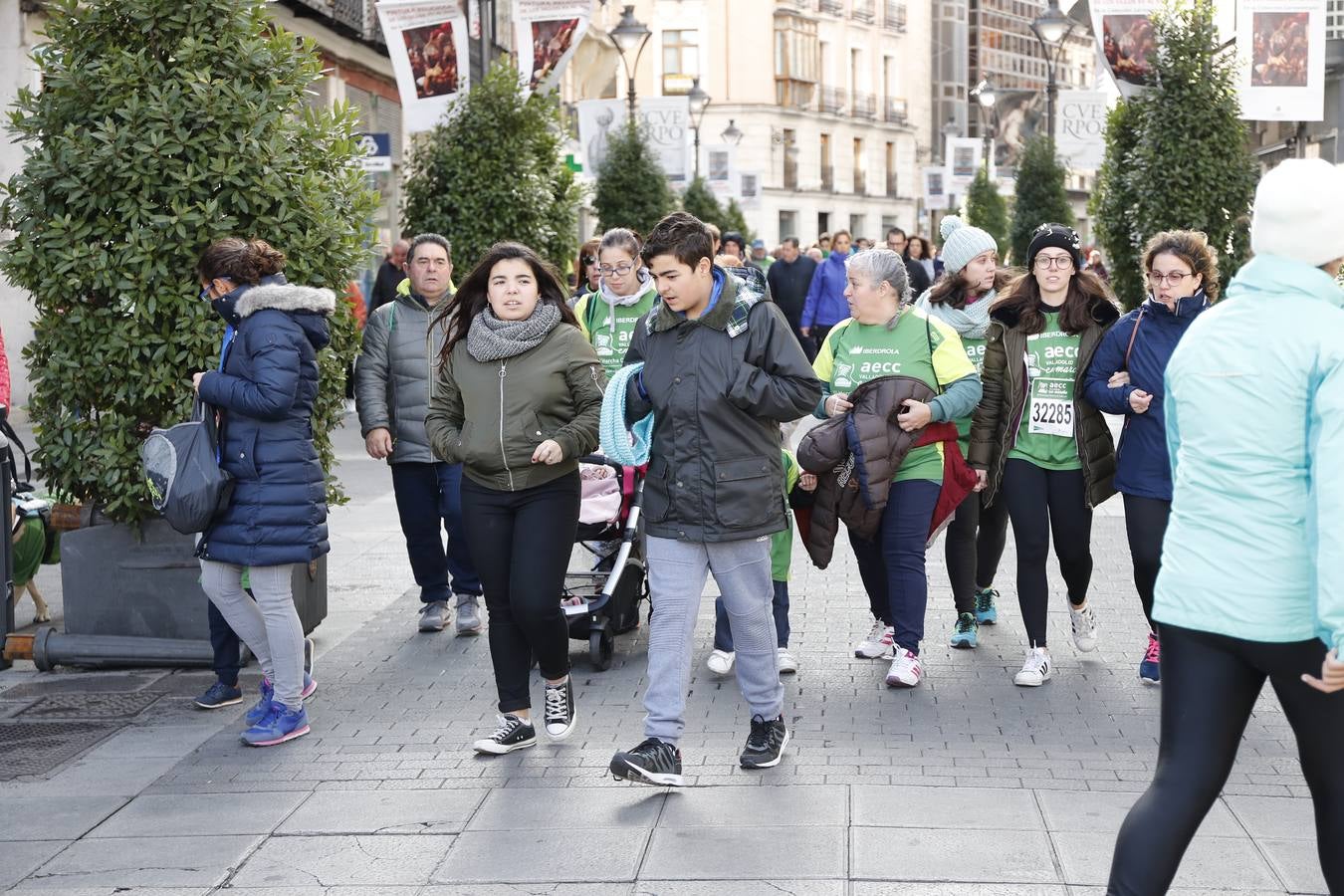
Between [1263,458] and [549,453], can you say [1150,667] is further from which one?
[1263,458]

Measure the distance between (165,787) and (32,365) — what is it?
8.44 ft

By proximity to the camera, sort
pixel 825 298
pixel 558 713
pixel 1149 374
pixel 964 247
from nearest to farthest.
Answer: pixel 558 713, pixel 1149 374, pixel 964 247, pixel 825 298

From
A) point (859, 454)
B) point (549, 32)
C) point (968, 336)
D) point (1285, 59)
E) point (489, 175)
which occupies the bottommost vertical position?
point (859, 454)

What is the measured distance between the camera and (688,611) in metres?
5.96

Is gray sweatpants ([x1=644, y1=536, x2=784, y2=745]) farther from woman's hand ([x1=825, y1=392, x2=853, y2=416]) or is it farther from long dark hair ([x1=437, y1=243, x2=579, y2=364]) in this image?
woman's hand ([x1=825, y1=392, x2=853, y2=416])

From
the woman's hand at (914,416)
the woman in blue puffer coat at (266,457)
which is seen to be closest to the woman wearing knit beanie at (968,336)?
the woman's hand at (914,416)

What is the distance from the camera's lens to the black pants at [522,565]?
6.31 metres

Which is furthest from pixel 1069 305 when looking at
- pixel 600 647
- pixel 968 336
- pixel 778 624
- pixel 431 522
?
pixel 431 522

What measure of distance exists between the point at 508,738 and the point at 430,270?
114 inches

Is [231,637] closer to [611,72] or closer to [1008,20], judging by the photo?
[611,72]

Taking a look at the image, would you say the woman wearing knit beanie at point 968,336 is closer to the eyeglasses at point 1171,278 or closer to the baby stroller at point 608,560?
the eyeglasses at point 1171,278

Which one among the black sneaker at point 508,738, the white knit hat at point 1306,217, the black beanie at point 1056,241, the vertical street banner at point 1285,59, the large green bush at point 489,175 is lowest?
the black sneaker at point 508,738

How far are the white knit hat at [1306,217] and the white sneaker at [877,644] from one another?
4.39m

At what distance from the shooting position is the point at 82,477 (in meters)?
7.82
